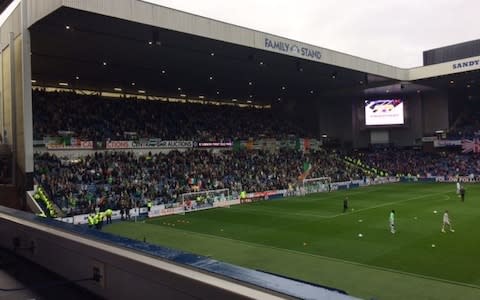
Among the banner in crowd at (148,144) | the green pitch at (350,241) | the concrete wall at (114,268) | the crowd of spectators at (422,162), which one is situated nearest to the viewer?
the concrete wall at (114,268)

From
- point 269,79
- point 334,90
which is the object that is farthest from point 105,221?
point 334,90

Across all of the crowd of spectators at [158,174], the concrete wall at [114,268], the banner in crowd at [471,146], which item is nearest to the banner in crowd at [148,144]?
the crowd of spectators at [158,174]

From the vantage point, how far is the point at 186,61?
42250 mm

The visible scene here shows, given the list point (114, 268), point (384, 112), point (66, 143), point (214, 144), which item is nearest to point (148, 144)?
point (66, 143)

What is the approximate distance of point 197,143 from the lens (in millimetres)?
51312

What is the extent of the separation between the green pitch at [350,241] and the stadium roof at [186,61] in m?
13.9

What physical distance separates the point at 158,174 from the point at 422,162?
41.4 metres

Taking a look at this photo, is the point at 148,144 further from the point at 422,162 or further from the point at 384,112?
the point at 422,162

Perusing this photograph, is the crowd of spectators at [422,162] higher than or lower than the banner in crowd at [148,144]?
lower

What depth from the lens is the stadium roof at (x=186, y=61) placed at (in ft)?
98.0

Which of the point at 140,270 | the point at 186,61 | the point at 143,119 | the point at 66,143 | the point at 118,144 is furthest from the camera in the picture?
the point at 143,119

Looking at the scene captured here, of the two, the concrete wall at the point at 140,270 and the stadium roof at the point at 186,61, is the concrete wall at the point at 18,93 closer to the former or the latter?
the stadium roof at the point at 186,61

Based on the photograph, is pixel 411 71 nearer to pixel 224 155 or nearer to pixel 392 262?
pixel 224 155

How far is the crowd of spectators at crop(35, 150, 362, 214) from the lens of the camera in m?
33.7
